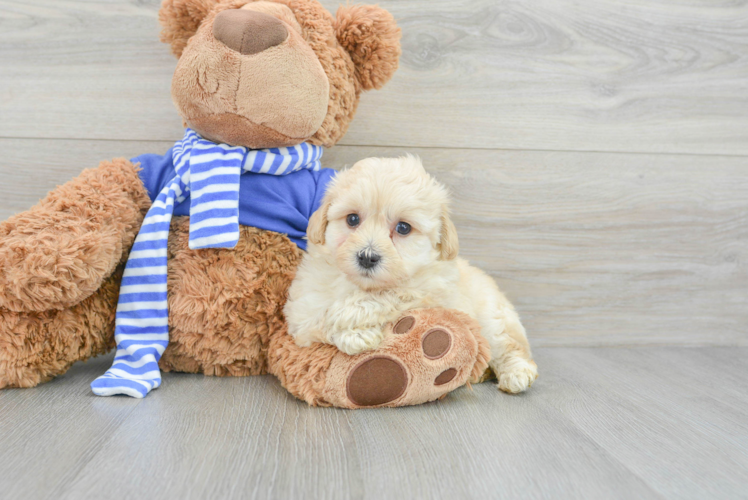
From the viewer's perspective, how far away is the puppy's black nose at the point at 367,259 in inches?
33.6

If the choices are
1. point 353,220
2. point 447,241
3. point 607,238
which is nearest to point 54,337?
point 353,220

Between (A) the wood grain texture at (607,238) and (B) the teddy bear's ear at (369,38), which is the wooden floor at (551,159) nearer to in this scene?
(A) the wood grain texture at (607,238)

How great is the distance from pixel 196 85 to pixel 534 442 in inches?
31.8

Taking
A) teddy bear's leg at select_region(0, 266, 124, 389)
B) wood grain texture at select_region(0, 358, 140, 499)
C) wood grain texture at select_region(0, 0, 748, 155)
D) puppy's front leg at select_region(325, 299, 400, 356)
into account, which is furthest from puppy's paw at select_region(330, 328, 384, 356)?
wood grain texture at select_region(0, 0, 748, 155)

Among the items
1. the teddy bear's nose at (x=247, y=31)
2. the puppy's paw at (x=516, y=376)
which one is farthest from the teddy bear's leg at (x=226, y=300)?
the puppy's paw at (x=516, y=376)

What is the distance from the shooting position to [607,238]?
1.42 meters

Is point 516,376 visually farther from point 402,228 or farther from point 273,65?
point 273,65

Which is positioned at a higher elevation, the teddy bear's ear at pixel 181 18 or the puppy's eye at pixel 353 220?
the teddy bear's ear at pixel 181 18

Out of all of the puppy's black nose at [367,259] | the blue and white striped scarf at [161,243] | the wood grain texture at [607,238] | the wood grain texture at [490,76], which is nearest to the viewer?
the puppy's black nose at [367,259]

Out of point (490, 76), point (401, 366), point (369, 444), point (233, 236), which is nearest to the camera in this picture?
point (369, 444)

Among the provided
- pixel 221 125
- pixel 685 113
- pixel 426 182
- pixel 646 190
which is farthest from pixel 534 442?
pixel 685 113

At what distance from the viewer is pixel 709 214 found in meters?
1.44

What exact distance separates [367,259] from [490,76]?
0.72 meters

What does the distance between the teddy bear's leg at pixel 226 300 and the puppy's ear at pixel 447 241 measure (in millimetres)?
303
